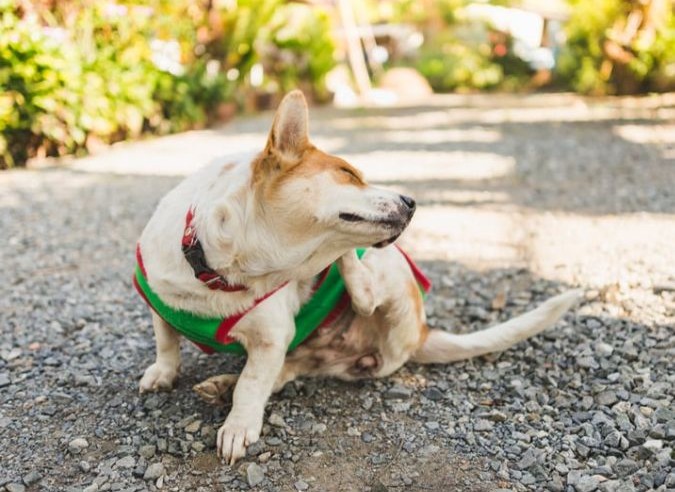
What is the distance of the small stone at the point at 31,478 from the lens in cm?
207

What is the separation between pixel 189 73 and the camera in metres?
10.3

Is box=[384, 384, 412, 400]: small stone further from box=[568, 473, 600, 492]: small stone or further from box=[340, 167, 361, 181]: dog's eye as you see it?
box=[340, 167, 361, 181]: dog's eye

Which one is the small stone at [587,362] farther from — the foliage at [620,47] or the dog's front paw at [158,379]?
the foliage at [620,47]

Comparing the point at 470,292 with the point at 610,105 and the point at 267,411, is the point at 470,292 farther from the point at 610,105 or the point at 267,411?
the point at 610,105

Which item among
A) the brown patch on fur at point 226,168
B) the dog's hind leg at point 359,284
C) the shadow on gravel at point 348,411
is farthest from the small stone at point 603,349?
the brown patch on fur at point 226,168

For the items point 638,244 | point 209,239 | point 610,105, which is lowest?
point 610,105

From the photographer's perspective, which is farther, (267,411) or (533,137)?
(533,137)

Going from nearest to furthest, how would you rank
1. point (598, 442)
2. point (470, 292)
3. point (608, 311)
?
point (598, 442) < point (608, 311) < point (470, 292)

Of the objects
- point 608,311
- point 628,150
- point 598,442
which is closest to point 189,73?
point 628,150

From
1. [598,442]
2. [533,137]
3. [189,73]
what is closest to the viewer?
[598,442]

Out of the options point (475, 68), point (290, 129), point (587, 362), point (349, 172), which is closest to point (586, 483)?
point (587, 362)

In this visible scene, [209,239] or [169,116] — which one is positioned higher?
[209,239]

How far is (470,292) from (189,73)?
7838 millimetres

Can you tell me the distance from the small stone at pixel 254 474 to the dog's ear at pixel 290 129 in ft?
3.35
